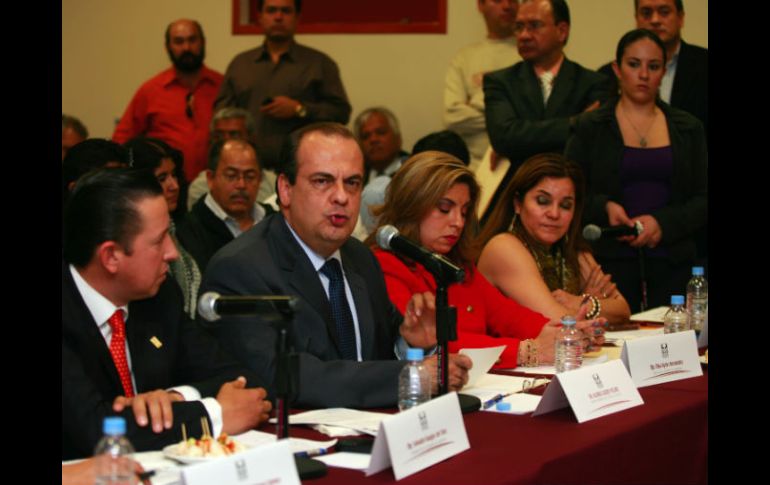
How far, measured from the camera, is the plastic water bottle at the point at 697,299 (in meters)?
4.32

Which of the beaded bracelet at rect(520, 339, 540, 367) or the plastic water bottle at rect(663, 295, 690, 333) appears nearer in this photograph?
the beaded bracelet at rect(520, 339, 540, 367)

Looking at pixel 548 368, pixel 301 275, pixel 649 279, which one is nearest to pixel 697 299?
pixel 649 279

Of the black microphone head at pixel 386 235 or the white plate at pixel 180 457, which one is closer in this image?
the white plate at pixel 180 457

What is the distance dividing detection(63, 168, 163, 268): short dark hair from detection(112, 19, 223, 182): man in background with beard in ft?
14.3

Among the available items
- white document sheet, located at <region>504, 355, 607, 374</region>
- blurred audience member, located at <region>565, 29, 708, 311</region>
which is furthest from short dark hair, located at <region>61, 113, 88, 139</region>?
white document sheet, located at <region>504, 355, 607, 374</region>

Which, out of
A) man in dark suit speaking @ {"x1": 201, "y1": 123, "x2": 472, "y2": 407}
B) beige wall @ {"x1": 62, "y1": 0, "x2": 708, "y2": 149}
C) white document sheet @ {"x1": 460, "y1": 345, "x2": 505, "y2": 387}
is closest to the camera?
man in dark suit speaking @ {"x1": 201, "y1": 123, "x2": 472, "y2": 407}

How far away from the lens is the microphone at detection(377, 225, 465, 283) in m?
2.72

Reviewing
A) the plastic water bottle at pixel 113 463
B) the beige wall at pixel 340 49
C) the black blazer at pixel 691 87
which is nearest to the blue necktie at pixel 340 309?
the plastic water bottle at pixel 113 463

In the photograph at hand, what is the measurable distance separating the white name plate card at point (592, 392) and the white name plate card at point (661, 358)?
20 centimetres

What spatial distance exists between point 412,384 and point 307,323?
0.42 metres

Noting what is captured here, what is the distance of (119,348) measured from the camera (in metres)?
2.73

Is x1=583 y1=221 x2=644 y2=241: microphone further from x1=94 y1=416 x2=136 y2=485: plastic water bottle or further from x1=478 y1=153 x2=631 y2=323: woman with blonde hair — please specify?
x1=94 y1=416 x2=136 y2=485: plastic water bottle

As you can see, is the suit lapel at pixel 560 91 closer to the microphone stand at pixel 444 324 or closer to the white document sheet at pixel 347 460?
the microphone stand at pixel 444 324
